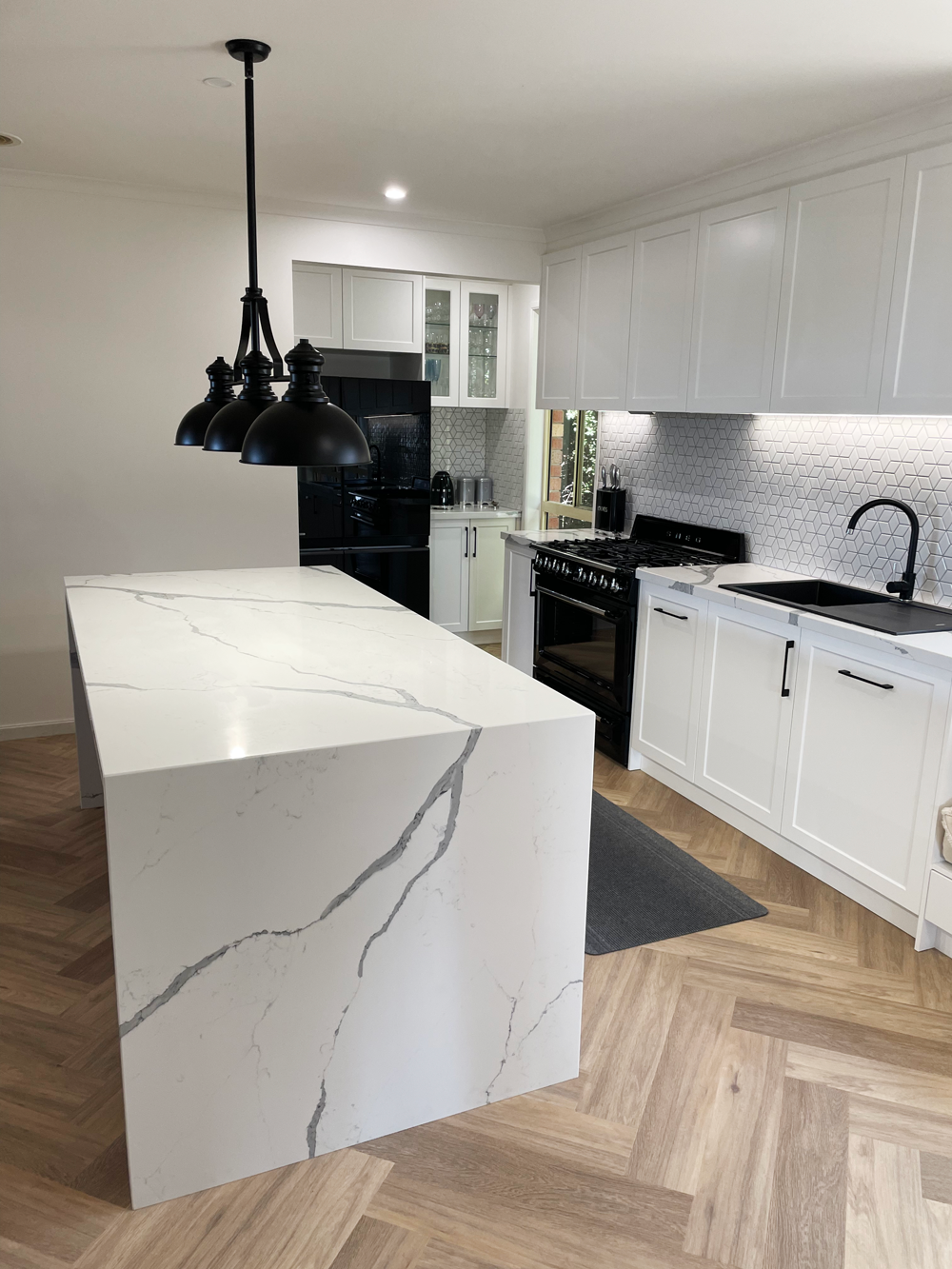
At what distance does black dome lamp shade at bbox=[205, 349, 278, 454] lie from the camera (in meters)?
2.38

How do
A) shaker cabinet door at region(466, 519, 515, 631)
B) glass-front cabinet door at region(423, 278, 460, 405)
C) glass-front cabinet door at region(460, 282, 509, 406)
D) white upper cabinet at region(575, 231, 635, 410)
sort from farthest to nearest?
1. shaker cabinet door at region(466, 519, 515, 631)
2. glass-front cabinet door at region(460, 282, 509, 406)
3. glass-front cabinet door at region(423, 278, 460, 405)
4. white upper cabinet at region(575, 231, 635, 410)

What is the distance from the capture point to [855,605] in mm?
3221

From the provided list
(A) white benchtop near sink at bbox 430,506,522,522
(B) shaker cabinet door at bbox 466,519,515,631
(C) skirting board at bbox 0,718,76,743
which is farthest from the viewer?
(B) shaker cabinet door at bbox 466,519,515,631

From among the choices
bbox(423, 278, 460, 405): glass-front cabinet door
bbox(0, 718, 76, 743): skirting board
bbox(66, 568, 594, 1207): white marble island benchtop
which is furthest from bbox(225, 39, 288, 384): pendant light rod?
bbox(423, 278, 460, 405): glass-front cabinet door

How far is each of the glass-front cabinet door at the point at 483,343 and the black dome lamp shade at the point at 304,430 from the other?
11.9 ft

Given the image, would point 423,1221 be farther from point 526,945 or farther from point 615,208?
point 615,208

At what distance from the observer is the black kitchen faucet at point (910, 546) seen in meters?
3.06

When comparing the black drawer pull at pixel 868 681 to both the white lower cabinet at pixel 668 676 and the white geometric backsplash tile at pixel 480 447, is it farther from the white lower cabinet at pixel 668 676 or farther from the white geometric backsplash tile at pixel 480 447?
the white geometric backsplash tile at pixel 480 447

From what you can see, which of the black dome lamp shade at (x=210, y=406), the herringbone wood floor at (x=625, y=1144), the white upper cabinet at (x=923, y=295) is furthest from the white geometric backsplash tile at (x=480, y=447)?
the herringbone wood floor at (x=625, y=1144)

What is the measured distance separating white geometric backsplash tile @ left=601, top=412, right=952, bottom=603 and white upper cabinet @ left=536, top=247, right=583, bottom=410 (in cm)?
43

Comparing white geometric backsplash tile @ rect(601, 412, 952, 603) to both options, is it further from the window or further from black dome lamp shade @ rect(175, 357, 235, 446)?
black dome lamp shade @ rect(175, 357, 235, 446)

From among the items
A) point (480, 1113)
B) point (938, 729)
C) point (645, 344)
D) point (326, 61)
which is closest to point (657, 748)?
point (938, 729)

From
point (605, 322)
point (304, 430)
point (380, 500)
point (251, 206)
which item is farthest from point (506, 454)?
point (304, 430)

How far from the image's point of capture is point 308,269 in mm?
4793
